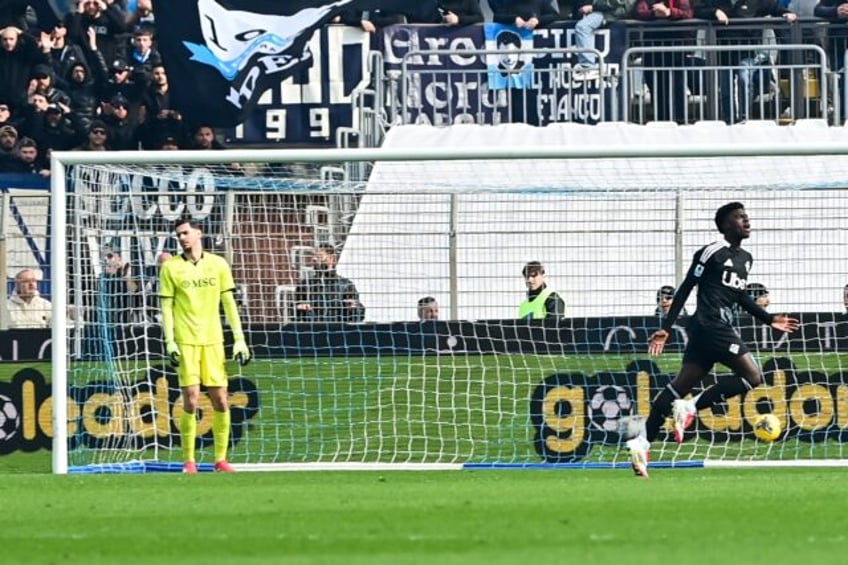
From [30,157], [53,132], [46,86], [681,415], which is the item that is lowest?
[681,415]

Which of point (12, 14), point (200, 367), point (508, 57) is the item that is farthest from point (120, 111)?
point (200, 367)

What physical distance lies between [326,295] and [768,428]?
449cm

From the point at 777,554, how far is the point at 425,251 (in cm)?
1052

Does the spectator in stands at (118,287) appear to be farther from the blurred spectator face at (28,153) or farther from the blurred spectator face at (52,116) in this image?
the blurred spectator face at (52,116)

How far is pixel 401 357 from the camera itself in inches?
688

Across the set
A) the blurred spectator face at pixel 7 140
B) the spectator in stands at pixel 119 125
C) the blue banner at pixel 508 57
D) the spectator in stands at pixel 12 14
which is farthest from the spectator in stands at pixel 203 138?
the blue banner at pixel 508 57

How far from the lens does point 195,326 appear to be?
619 inches

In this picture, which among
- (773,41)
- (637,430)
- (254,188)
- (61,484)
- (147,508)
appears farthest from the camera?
(773,41)

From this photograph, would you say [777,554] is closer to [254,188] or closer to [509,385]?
[509,385]

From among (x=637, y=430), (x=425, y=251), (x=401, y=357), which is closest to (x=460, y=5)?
(x=425, y=251)

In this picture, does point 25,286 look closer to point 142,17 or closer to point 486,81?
point 486,81

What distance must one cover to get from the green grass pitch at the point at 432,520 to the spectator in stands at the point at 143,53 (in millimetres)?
11452

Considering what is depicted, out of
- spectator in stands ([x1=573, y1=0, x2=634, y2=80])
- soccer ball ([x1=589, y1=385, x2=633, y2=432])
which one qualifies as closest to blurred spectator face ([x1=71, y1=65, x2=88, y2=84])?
spectator in stands ([x1=573, y1=0, x2=634, y2=80])

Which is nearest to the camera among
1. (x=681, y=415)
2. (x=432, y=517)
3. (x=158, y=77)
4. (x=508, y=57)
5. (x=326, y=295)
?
(x=432, y=517)
